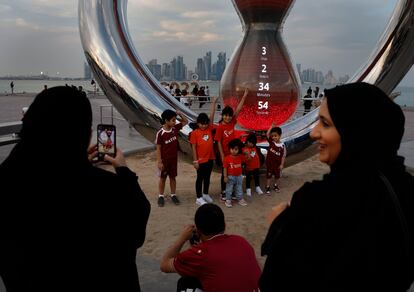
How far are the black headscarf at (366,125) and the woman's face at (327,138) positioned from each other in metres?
0.02

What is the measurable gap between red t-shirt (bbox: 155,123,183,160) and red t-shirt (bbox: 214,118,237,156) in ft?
1.62

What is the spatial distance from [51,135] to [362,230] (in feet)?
2.91

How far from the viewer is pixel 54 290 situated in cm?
135

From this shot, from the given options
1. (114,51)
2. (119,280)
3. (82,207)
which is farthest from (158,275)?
(114,51)

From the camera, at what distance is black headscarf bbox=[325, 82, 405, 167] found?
110 cm

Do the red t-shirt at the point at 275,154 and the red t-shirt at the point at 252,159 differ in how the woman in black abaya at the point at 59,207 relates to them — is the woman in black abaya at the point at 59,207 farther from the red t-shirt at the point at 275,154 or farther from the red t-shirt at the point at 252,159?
the red t-shirt at the point at 275,154

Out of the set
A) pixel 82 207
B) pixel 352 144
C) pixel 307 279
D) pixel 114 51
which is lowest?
pixel 307 279

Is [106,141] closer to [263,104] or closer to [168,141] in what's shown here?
[168,141]

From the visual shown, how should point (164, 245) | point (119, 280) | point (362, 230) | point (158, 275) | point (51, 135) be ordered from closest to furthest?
1. point (362, 230)
2. point (51, 135)
3. point (119, 280)
4. point (158, 275)
5. point (164, 245)

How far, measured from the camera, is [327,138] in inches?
46.8

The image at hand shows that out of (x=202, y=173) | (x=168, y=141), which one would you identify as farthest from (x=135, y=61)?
(x=202, y=173)

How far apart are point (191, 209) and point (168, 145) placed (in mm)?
789

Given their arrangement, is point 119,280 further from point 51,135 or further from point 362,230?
point 362,230

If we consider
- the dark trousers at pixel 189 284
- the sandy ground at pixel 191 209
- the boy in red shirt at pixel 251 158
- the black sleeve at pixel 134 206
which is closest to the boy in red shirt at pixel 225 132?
the boy in red shirt at pixel 251 158
